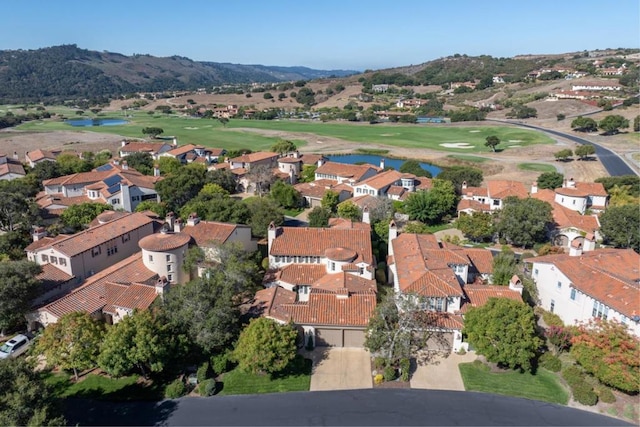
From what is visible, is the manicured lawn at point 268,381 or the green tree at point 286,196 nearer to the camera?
the manicured lawn at point 268,381

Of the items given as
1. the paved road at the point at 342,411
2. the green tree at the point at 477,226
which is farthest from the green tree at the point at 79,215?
the green tree at the point at 477,226

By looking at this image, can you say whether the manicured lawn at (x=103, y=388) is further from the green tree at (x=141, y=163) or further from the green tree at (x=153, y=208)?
the green tree at (x=141, y=163)

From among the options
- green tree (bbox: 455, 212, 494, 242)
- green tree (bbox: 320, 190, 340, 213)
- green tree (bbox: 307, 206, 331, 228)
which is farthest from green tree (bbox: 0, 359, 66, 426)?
green tree (bbox: 320, 190, 340, 213)

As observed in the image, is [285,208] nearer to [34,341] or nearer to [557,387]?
[34,341]

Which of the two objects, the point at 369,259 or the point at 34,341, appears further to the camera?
the point at 369,259

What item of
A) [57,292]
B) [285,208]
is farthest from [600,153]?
[57,292]

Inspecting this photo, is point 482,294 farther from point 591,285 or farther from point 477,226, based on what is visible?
point 477,226

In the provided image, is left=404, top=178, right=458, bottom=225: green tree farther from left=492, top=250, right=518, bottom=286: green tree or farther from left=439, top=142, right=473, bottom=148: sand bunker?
left=439, top=142, right=473, bottom=148: sand bunker
